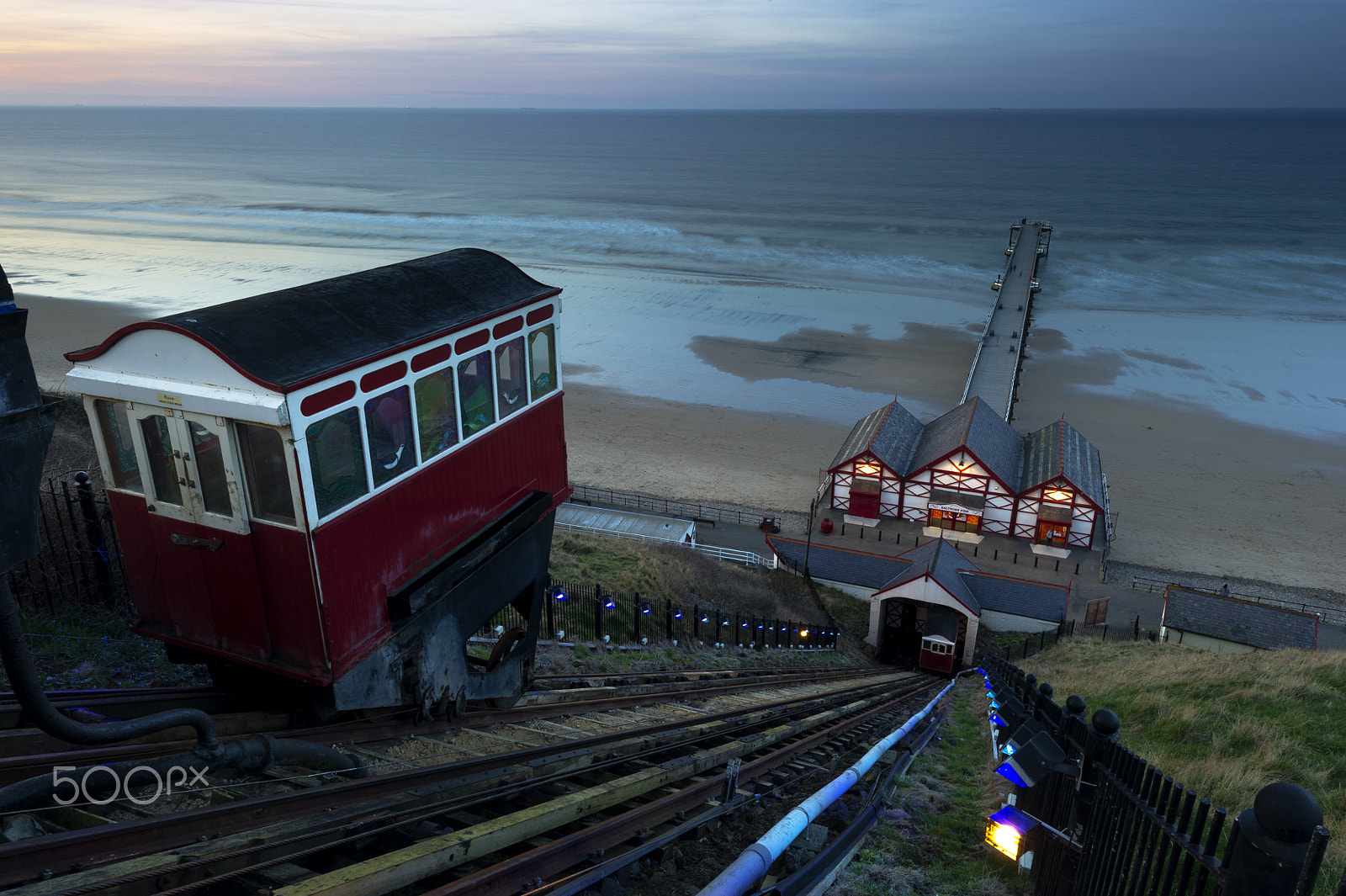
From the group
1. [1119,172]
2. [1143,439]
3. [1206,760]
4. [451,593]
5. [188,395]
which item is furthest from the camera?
[1119,172]

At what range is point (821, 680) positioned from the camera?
54.4 ft

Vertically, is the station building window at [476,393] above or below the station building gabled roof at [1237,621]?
above

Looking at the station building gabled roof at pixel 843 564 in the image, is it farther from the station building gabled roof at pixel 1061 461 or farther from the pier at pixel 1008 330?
the pier at pixel 1008 330

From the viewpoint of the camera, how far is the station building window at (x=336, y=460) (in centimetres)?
682

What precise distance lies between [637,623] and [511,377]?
8.56m

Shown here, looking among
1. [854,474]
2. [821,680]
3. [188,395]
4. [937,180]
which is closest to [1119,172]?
[937,180]

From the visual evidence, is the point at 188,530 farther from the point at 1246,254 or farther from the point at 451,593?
the point at 1246,254

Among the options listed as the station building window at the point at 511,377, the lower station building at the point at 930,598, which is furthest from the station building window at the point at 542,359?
the lower station building at the point at 930,598

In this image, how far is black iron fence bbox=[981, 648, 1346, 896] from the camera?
3084mm

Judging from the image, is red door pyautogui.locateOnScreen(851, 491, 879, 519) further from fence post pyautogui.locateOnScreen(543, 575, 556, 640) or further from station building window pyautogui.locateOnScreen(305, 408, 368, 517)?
station building window pyautogui.locateOnScreen(305, 408, 368, 517)

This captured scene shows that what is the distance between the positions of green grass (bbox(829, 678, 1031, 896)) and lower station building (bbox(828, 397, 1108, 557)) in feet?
68.7

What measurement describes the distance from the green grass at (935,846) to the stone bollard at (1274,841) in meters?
2.57

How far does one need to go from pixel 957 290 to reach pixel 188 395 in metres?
67.9

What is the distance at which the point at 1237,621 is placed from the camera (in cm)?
2231
